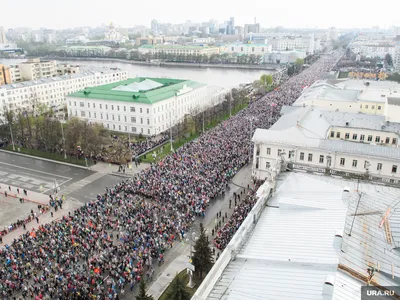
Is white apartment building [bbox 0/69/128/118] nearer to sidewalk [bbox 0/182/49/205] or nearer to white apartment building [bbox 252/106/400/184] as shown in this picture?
sidewalk [bbox 0/182/49/205]

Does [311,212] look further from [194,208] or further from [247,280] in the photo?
[194,208]

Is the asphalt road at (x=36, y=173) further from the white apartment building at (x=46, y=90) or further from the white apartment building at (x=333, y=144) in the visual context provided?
the white apartment building at (x=46, y=90)

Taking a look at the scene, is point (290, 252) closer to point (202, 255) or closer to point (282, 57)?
point (202, 255)

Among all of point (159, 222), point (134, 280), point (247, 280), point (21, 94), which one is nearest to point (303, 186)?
point (247, 280)

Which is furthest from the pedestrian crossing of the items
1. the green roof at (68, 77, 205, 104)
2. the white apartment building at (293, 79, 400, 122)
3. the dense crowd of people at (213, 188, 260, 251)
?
the white apartment building at (293, 79, 400, 122)

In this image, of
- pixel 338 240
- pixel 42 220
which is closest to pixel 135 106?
pixel 42 220

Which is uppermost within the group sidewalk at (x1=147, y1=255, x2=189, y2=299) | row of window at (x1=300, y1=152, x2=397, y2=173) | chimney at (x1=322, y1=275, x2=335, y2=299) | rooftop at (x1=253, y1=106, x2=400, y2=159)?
chimney at (x1=322, y1=275, x2=335, y2=299)

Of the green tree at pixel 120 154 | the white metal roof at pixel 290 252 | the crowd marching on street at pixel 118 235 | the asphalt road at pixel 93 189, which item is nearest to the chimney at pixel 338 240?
the white metal roof at pixel 290 252
